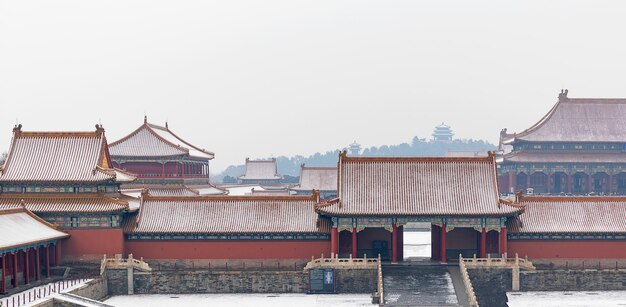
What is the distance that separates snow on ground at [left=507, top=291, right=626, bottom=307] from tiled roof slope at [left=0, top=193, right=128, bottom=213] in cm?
2156

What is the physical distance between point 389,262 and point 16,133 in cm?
2287

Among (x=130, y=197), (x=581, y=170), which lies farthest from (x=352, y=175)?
(x=581, y=170)

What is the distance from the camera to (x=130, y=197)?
53875 millimetres

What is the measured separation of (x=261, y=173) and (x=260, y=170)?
532 mm

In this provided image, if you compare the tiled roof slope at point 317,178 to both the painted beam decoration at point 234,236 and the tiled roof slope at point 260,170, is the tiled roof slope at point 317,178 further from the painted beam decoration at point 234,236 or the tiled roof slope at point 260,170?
the painted beam decoration at point 234,236

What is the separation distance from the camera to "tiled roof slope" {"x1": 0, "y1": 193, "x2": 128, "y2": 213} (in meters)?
49.3

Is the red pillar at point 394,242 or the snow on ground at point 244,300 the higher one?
the red pillar at point 394,242

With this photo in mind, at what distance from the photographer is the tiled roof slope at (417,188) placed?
4909 cm

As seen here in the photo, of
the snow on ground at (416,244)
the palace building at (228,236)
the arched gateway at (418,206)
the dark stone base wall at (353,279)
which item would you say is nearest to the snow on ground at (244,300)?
the dark stone base wall at (353,279)

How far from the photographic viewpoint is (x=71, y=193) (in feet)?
165

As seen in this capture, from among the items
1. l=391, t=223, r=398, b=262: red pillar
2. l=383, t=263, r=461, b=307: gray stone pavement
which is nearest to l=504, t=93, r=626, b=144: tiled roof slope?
l=391, t=223, r=398, b=262: red pillar

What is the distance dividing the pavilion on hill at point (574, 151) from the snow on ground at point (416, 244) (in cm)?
1483

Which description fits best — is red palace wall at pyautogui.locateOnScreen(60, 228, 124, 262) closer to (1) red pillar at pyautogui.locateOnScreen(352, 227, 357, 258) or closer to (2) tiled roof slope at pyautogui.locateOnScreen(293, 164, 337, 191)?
(1) red pillar at pyautogui.locateOnScreen(352, 227, 357, 258)

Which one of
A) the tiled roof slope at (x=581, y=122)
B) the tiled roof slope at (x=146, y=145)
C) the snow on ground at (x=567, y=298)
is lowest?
the snow on ground at (x=567, y=298)
